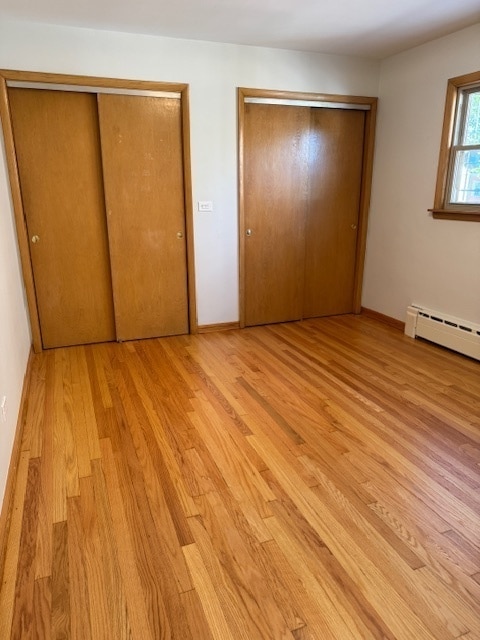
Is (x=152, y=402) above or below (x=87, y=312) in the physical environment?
below

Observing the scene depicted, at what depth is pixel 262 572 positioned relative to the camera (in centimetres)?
149

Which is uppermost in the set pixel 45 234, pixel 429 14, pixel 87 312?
pixel 429 14

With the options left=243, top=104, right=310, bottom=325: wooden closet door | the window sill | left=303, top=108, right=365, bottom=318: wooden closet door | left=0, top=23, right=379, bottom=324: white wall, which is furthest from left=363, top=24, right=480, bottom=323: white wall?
left=243, top=104, right=310, bottom=325: wooden closet door

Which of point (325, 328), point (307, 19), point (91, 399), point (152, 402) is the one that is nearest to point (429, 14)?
point (307, 19)

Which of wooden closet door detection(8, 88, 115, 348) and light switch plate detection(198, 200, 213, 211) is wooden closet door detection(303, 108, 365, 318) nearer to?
light switch plate detection(198, 200, 213, 211)

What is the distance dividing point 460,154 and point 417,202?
508 millimetres

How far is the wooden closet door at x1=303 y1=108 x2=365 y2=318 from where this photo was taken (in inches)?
161

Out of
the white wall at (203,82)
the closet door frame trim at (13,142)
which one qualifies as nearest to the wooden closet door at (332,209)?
the white wall at (203,82)

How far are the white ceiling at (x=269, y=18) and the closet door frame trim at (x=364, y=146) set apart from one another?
0.40 metres

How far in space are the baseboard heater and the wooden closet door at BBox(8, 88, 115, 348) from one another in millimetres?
2765

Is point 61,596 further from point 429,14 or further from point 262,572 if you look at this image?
point 429,14

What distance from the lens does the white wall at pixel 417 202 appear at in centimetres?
335

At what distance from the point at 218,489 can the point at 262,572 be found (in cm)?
47

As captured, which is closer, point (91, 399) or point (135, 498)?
point (135, 498)
